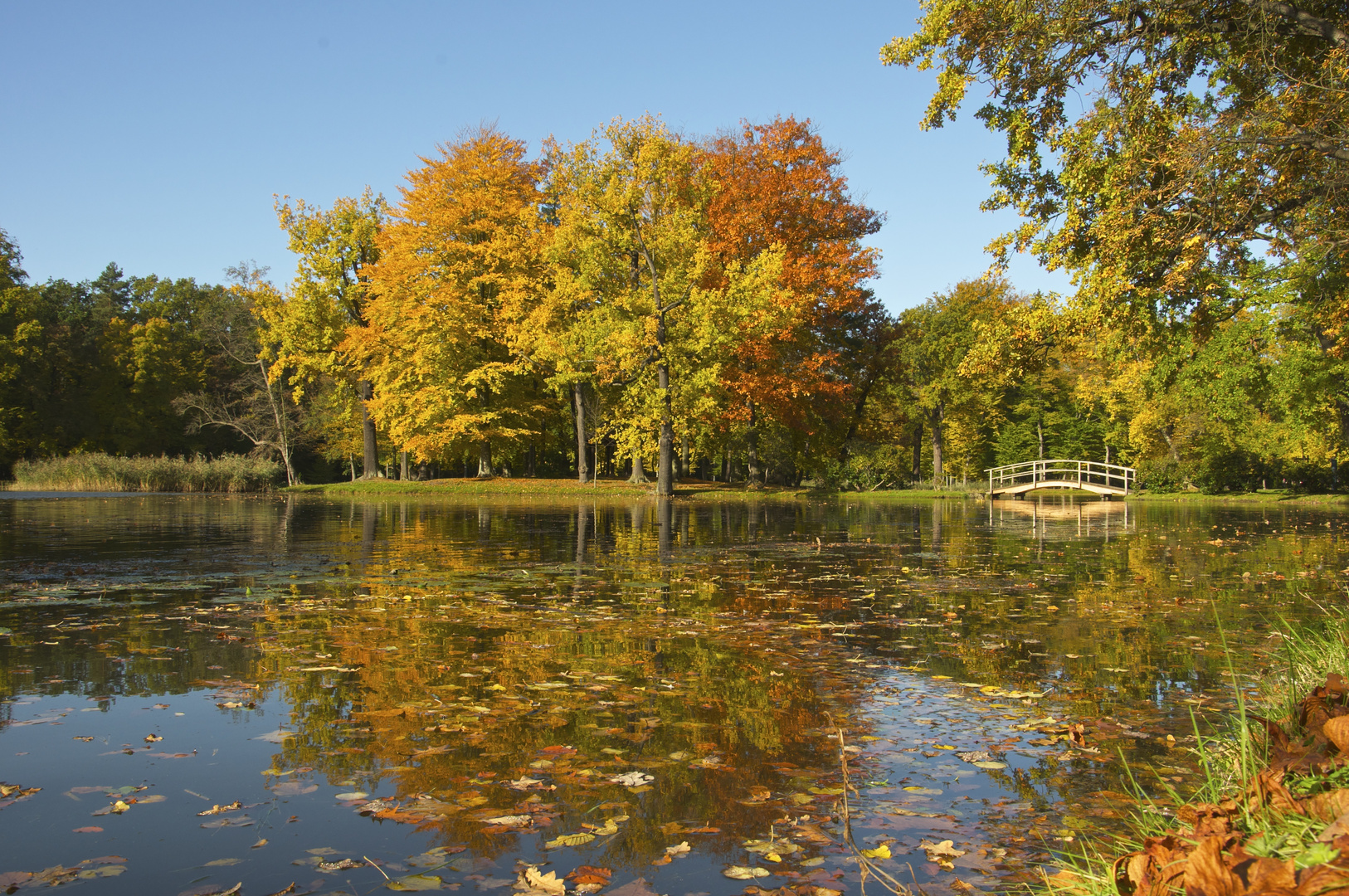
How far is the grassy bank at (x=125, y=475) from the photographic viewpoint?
123 ft

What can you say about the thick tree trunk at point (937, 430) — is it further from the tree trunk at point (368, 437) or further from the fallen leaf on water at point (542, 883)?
the fallen leaf on water at point (542, 883)

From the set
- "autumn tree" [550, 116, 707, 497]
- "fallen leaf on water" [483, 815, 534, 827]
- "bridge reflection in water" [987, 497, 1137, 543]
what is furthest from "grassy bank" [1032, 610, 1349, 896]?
"autumn tree" [550, 116, 707, 497]

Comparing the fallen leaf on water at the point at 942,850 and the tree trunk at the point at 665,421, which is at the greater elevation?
the tree trunk at the point at 665,421

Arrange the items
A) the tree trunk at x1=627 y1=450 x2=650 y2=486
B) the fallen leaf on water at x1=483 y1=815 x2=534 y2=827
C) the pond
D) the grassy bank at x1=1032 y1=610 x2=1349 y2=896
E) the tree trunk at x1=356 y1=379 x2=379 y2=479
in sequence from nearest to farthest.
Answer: the grassy bank at x1=1032 y1=610 x2=1349 y2=896 → the pond → the fallen leaf on water at x1=483 y1=815 x2=534 y2=827 → the tree trunk at x1=627 y1=450 x2=650 y2=486 → the tree trunk at x1=356 y1=379 x2=379 y2=479

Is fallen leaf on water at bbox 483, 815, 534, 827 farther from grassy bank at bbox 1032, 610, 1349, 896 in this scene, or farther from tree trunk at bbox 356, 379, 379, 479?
tree trunk at bbox 356, 379, 379, 479

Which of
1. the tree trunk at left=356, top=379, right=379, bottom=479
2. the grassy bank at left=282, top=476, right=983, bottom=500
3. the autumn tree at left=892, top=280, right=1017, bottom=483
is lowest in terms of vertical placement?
the grassy bank at left=282, top=476, right=983, bottom=500

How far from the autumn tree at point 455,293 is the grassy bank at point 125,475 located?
285 inches

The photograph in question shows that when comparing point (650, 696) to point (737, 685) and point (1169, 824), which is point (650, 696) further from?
point (1169, 824)

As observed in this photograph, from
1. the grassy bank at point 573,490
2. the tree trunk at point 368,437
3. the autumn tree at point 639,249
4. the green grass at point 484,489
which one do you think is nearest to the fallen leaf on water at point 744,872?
the autumn tree at point 639,249

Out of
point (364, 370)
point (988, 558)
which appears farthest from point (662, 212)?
point (988, 558)

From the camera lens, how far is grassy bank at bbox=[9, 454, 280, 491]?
37531 mm

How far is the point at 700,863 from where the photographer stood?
3262 millimetres

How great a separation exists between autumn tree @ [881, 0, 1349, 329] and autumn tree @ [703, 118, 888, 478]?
18.8m

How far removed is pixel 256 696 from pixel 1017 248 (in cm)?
1343
